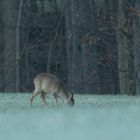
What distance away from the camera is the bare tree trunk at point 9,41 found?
113ft

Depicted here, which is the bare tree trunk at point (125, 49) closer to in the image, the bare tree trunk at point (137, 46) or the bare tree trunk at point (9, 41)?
the bare tree trunk at point (137, 46)

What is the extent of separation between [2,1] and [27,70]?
337 centimetres

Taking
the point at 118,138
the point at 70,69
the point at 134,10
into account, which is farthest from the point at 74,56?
the point at 118,138

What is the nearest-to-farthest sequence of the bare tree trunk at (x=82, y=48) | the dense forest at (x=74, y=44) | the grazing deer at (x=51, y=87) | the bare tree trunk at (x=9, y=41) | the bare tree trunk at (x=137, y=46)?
the grazing deer at (x=51, y=87)
the bare tree trunk at (x=137, y=46)
the dense forest at (x=74, y=44)
the bare tree trunk at (x=82, y=48)
the bare tree trunk at (x=9, y=41)

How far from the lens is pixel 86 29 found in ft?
99.3

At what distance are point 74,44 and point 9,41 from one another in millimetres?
4910

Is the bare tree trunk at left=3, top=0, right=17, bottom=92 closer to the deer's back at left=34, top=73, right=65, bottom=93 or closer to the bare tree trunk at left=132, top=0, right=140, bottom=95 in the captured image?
the bare tree trunk at left=132, top=0, right=140, bottom=95

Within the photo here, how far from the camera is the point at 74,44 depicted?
30844mm

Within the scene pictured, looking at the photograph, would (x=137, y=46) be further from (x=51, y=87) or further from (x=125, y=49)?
(x=51, y=87)

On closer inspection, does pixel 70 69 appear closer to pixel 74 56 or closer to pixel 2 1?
pixel 74 56

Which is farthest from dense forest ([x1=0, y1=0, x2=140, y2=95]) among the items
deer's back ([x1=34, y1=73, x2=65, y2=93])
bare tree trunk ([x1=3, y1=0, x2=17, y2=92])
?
deer's back ([x1=34, y1=73, x2=65, y2=93])

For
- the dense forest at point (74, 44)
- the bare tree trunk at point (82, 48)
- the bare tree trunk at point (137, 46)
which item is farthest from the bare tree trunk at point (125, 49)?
the bare tree trunk at point (82, 48)

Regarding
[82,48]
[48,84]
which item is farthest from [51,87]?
[82,48]

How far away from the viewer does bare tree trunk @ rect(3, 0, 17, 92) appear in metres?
34.3
